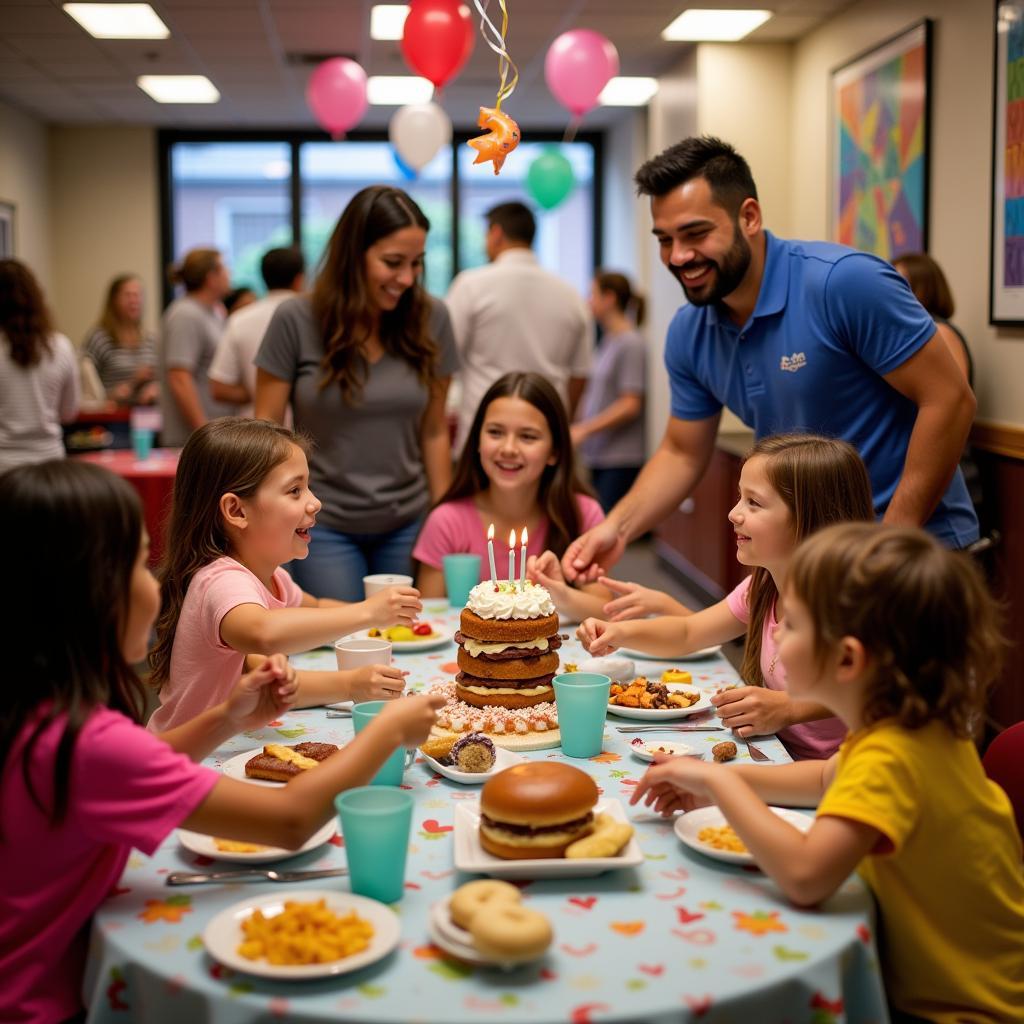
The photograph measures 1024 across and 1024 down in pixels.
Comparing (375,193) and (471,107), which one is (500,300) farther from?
(471,107)

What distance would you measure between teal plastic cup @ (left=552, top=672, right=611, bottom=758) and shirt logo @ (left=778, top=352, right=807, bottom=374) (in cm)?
121

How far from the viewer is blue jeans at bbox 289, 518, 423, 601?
335cm

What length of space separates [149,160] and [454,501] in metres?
7.64

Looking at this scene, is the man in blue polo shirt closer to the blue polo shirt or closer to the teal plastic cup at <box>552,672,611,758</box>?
the blue polo shirt

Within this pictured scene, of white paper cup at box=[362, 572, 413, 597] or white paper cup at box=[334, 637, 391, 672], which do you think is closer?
white paper cup at box=[334, 637, 391, 672]

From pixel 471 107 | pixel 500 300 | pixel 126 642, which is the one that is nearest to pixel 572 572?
pixel 126 642

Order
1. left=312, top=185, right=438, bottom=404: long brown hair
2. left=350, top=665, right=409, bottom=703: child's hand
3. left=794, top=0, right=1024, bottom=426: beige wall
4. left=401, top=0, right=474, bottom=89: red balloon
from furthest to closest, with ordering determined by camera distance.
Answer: left=401, top=0, right=474, bottom=89: red balloon < left=794, top=0, right=1024, bottom=426: beige wall < left=312, top=185, right=438, bottom=404: long brown hair < left=350, top=665, right=409, bottom=703: child's hand

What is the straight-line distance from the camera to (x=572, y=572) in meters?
2.74

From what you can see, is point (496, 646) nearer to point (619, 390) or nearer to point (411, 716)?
point (411, 716)

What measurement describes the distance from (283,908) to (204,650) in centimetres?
80

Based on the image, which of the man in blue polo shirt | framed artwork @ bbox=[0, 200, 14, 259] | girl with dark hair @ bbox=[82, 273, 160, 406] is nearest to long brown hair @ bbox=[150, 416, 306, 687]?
the man in blue polo shirt

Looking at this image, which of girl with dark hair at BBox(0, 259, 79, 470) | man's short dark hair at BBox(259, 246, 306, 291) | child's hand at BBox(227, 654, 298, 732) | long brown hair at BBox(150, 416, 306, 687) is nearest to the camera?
child's hand at BBox(227, 654, 298, 732)

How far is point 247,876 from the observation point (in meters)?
1.42

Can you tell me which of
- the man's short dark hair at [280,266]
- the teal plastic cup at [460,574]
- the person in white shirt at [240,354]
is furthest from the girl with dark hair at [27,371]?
the teal plastic cup at [460,574]
